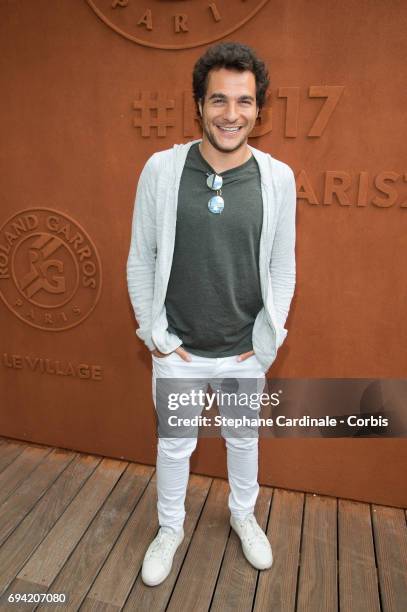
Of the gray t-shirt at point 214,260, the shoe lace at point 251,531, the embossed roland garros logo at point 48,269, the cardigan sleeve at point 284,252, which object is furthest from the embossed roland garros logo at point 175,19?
the shoe lace at point 251,531

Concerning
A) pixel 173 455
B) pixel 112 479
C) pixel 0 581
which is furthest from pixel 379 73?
pixel 0 581

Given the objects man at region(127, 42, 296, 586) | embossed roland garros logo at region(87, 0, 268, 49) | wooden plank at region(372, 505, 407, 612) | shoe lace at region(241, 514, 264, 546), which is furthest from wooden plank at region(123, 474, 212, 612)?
embossed roland garros logo at region(87, 0, 268, 49)

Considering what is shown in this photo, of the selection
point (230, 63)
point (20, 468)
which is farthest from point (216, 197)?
point (20, 468)

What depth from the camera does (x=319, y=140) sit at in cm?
210

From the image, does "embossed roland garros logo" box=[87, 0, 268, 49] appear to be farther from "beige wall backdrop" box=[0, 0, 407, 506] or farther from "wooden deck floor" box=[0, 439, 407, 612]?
"wooden deck floor" box=[0, 439, 407, 612]

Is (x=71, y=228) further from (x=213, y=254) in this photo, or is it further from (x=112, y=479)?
(x=112, y=479)

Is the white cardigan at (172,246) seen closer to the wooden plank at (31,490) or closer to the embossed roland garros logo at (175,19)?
the embossed roland garros logo at (175,19)

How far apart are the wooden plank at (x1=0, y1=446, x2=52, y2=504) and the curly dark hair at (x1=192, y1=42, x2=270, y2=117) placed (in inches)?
82.6

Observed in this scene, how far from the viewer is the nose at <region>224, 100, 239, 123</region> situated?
1.63 metres

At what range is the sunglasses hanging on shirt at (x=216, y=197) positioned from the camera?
1.71m

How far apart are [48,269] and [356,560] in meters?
2.00

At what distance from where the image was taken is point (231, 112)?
5.34 feet

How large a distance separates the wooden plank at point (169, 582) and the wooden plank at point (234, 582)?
0.18 m

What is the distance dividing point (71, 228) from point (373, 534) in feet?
6.72
